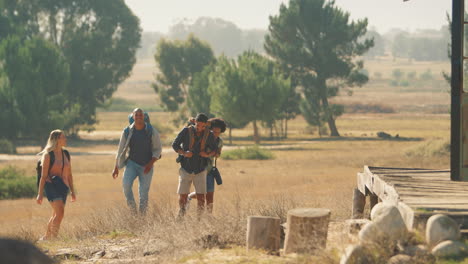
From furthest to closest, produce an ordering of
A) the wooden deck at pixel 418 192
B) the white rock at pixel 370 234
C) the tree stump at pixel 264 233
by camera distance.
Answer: the tree stump at pixel 264 233 < the wooden deck at pixel 418 192 < the white rock at pixel 370 234

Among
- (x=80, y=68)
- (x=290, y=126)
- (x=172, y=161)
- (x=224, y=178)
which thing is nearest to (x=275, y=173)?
(x=224, y=178)

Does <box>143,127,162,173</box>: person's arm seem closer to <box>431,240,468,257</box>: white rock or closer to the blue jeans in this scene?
the blue jeans

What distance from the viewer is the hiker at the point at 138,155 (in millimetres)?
11641

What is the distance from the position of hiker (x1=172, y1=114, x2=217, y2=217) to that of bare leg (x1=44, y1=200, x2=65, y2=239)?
5.68 feet

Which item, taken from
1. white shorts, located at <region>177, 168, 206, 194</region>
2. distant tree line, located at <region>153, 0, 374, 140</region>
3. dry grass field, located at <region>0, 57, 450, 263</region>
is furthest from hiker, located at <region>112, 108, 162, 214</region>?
distant tree line, located at <region>153, 0, 374, 140</region>

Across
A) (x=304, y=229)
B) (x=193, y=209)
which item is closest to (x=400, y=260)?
(x=304, y=229)

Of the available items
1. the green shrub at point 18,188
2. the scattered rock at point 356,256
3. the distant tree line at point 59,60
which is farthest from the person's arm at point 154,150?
the distant tree line at point 59,60

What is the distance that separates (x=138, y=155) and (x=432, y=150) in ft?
96.0

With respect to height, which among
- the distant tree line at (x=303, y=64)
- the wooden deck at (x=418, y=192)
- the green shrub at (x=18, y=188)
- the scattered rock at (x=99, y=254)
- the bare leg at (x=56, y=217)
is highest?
the distant tree line at (x=303, y=64)

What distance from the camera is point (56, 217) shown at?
11023mm

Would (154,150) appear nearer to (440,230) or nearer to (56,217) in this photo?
(56,217)

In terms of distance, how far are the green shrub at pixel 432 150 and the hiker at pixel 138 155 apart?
92.5ft

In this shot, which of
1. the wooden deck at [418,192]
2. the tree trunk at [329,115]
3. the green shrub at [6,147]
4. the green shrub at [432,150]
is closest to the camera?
the wooden deck at [418,192]

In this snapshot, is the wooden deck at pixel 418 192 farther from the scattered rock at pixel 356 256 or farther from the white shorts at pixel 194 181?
the white shorts at pixel 194 181
